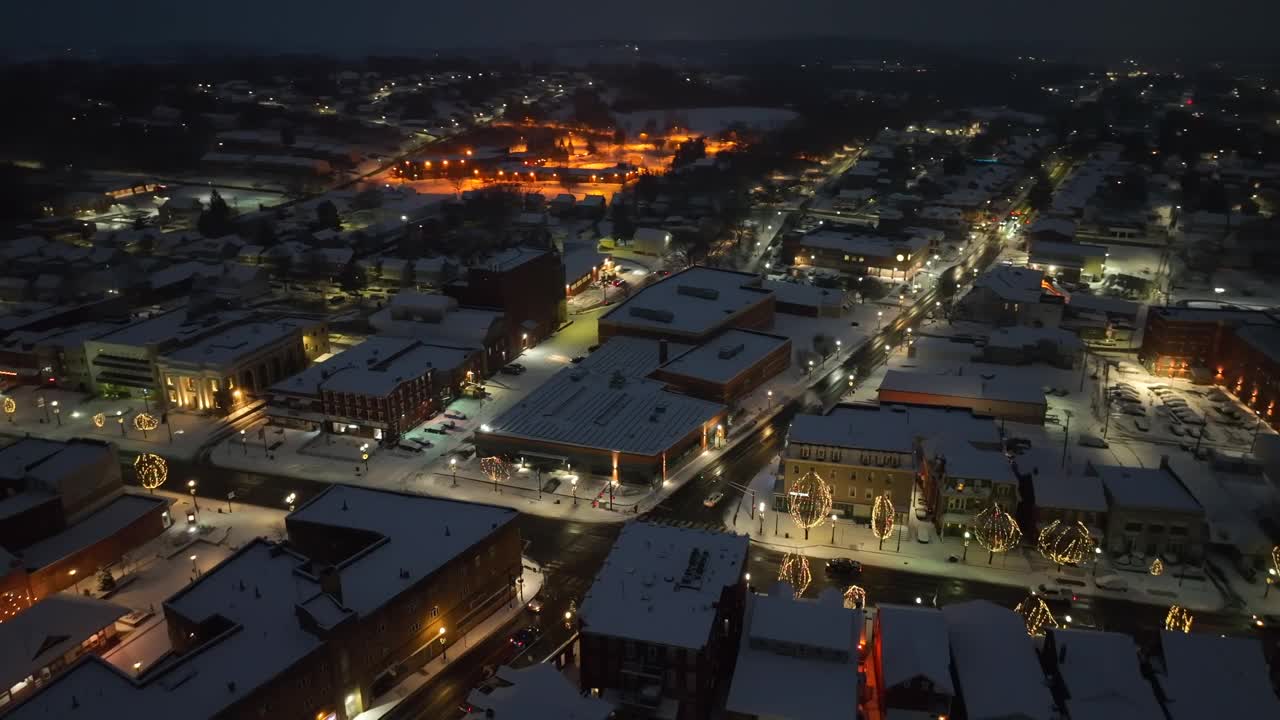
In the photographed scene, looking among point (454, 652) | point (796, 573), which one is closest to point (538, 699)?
point (454, 652)

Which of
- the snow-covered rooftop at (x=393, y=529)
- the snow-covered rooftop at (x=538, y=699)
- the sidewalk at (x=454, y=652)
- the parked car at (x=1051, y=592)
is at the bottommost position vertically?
the sidewalk at (x=454, y=652)

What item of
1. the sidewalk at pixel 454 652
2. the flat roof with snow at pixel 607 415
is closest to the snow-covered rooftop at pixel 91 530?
the sidewalk at pixel 454 652

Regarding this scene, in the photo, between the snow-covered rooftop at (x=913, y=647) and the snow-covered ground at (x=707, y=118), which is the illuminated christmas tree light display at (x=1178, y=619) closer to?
the snow-covered rooftop at (x=913, y=647)

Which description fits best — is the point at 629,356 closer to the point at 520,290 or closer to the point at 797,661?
the point at 520,290

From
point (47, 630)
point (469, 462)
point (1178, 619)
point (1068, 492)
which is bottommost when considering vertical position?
point (469, 462)

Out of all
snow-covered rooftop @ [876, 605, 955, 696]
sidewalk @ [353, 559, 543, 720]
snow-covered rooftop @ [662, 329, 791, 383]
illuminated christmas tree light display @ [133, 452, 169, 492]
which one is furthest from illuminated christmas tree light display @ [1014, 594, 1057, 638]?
illuminated christmas tree light display @ [133, 452, 169, 492]

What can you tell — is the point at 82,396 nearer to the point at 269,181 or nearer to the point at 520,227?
the point at 520,227
